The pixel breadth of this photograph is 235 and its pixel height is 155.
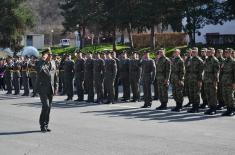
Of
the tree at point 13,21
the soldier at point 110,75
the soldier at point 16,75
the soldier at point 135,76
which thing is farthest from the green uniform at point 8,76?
the tree at point 13,21

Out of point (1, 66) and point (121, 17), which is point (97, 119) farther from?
point (121, 17)

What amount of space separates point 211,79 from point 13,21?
157ft

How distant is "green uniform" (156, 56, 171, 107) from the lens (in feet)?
60.3

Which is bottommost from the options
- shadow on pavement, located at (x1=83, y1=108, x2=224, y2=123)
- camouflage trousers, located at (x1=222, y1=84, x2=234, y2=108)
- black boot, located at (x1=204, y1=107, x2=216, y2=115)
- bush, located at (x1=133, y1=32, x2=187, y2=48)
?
shadow on pavement, located at (x1=83, y1=108, x2=224, y2=123)

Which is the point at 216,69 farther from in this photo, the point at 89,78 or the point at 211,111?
the point at 89,78

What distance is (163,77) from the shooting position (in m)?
18.5

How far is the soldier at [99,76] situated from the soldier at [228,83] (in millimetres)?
6057

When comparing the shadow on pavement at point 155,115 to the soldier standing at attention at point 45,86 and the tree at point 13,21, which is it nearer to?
the soldier standing at attention at point 45,86

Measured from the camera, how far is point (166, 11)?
44062 millimetres

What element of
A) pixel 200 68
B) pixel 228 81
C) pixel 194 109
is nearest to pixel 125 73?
pixel 200 68

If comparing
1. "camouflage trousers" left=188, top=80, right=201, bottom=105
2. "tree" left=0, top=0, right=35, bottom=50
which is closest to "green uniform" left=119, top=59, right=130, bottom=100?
"camouflage trousers" left=188, top=80, right=201, bottom=105

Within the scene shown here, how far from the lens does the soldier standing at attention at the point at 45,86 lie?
1392 cm

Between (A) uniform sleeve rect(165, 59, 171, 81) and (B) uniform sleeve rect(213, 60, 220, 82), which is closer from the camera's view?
(B) uniform sleeve rect(213, 60, 220, 82)

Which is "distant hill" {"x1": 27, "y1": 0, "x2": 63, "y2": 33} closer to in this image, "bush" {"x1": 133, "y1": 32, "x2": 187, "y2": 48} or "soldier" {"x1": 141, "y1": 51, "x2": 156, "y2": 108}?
"bush" {"x1": 133, "y1": 32, "x2": 187, "y2": 48}
